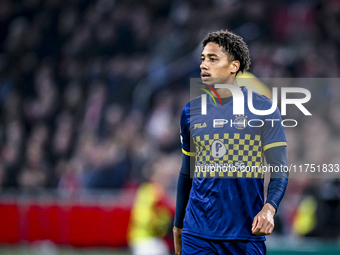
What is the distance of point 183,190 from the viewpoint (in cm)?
353

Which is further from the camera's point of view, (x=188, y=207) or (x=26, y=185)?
(x=26, y=185)

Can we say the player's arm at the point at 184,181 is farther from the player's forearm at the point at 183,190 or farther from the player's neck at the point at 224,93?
the player's neck at the point at 224,93

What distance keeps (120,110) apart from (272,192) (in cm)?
843

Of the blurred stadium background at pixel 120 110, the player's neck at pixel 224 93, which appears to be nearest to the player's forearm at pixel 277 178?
the player's neck at pixel 224 93

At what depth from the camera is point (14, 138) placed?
36.7 feet

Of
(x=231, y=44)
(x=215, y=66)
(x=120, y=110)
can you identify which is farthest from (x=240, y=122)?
(x=120, y=110)

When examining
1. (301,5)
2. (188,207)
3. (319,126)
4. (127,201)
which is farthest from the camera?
(301,5)

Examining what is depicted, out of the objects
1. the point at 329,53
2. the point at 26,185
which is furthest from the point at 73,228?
the point at 329,53

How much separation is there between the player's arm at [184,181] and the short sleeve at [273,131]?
2.03 feet

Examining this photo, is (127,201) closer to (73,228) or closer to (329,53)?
(73,228)

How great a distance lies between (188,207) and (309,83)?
7.99m

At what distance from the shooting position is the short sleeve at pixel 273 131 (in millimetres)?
3055

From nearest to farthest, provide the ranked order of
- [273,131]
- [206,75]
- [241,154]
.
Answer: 1. [273,131]
2. [241,154]
3. [206,75]

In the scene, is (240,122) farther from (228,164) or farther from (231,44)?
(231,44)
